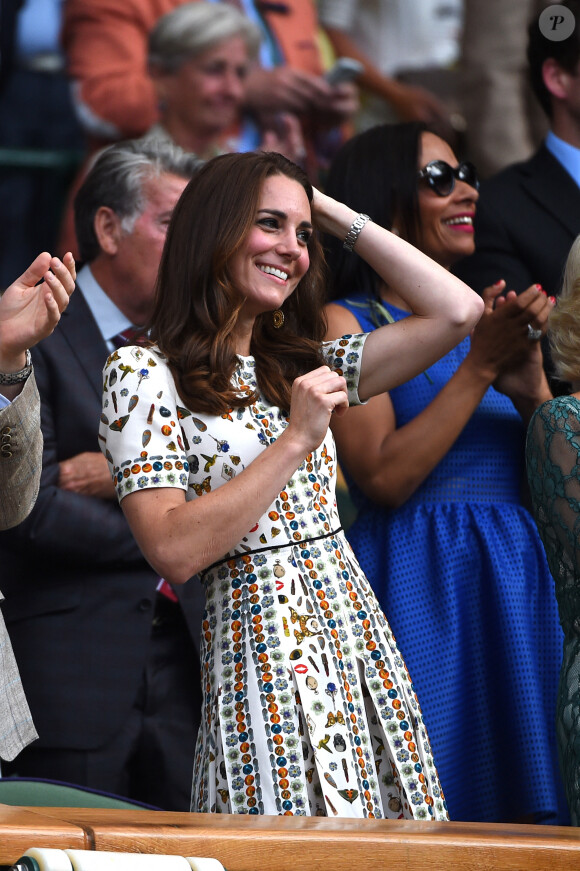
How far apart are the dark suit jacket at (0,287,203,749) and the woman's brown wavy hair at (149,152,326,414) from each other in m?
0.63

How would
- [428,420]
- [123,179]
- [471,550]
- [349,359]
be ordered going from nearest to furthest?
[349,359]
[428,420]
[471,550]
[123,179]

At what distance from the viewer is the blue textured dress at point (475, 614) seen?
3.07 m

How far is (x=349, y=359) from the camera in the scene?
276cm

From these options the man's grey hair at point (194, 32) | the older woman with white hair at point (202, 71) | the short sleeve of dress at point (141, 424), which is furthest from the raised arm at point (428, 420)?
the man's grey hair at point (194, 32)

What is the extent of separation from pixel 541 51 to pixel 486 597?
179cm

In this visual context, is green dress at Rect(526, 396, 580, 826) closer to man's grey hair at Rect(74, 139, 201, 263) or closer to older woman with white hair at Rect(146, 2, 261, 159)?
man's grey hair at Rect(74, 139, 201, 263)

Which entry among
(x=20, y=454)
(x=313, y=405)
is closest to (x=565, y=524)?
(x=313, y=405)

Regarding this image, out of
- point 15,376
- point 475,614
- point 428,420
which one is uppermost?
point 15,376

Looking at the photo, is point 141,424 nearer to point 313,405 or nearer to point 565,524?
point 313,405

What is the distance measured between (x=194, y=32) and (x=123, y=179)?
194 centimetres

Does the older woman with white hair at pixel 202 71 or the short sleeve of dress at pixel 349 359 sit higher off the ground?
the older woman with white hair at pixel 202 71

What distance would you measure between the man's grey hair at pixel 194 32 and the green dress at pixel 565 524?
316 cm

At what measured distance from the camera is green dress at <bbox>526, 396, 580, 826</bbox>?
97.4 inches

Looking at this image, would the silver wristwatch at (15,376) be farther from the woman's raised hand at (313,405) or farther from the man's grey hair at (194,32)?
the man's grey hair at (194,32)
